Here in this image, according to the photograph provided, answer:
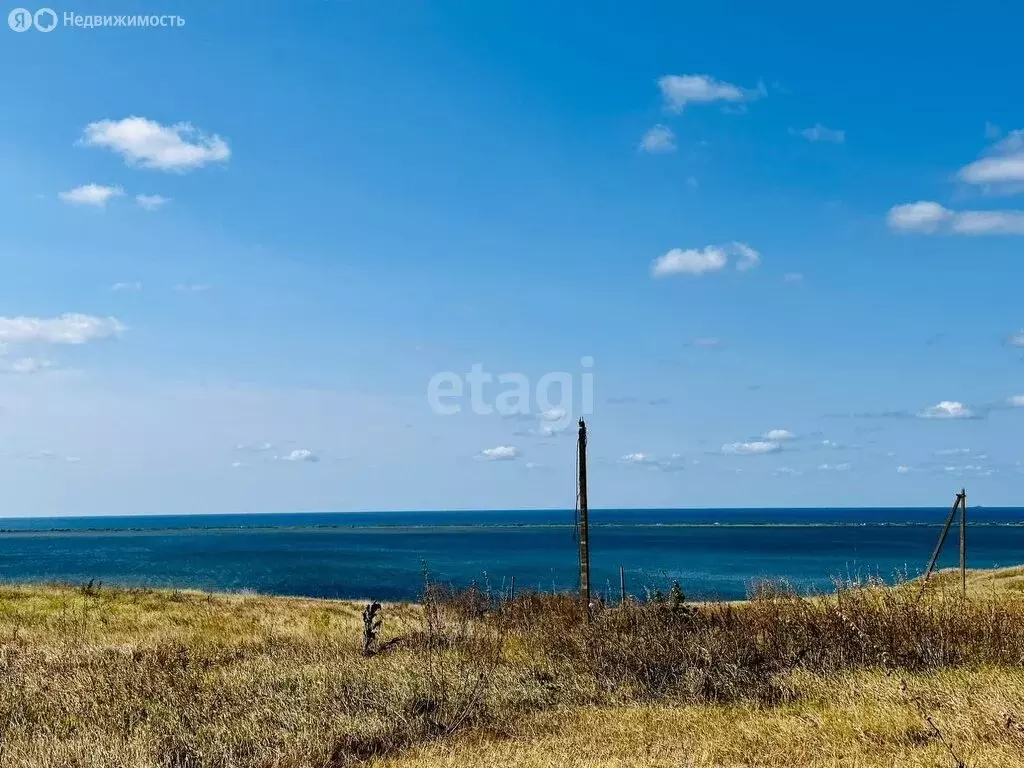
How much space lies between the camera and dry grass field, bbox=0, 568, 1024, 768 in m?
8.55

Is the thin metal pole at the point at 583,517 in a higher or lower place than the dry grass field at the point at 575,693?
higher

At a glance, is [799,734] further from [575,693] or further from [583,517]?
[583,517]

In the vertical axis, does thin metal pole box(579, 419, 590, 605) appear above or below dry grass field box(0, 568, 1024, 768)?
above

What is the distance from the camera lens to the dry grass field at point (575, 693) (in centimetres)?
855

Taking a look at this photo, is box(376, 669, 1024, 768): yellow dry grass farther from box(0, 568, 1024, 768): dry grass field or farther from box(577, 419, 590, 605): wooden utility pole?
box(577, 419, 590, 605): wooden utility pole

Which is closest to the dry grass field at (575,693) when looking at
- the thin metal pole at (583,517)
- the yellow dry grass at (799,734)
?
the yellow dry grass at (799,734)

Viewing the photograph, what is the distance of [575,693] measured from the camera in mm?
11570

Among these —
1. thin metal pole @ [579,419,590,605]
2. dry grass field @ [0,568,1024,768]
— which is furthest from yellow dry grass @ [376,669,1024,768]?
thin metal pole @ [579,419,590,605]

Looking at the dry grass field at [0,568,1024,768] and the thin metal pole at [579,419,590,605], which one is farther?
the thin metal pole at [579,419,590,605]

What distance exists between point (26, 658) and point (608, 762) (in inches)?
436

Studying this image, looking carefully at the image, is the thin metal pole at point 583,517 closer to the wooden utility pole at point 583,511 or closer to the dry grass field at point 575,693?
the wooden utility pole at point 583,511

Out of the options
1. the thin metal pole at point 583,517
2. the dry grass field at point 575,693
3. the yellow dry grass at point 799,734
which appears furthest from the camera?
the thin metal pole at point 583,517

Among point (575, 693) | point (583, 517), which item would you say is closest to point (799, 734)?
point (575, 693)

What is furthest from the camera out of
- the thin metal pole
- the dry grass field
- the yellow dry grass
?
the thin metal pole
